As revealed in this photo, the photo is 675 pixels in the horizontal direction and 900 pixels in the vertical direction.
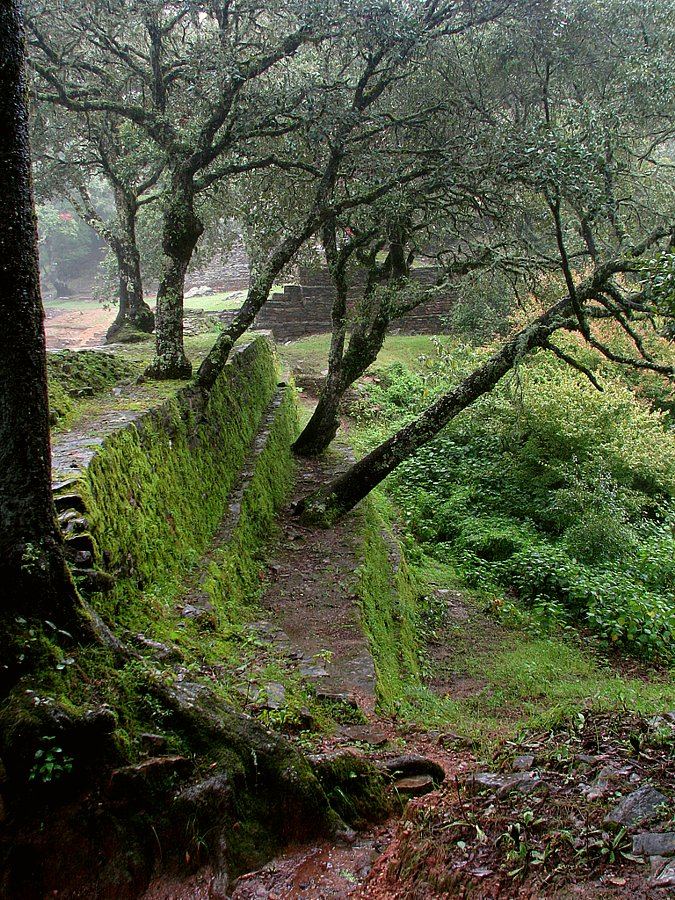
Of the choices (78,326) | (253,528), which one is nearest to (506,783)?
(253,528)

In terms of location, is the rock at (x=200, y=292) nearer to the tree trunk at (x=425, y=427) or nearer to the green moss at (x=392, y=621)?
the green moss at (x=392, y=621)

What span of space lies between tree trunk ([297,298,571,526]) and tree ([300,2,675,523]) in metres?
0.01

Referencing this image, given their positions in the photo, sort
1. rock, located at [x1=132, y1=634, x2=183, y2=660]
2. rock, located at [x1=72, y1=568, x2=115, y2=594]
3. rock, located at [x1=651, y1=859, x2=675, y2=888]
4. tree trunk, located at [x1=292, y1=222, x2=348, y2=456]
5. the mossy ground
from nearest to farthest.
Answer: rock, located at [x1=651, y1=859, x2=675, y2=888], rock, located at [x1=72, y1=568, x2=115, y2=594], rock, located at [x1=132, y1=634, x2=183, y2=660], the mossy ground, tree trunk, located at [x1=292, y1=222, x2=348, y2=456]

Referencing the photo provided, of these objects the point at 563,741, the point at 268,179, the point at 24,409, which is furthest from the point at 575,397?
the point at 24,409

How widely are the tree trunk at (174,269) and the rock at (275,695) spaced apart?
15.4 feet

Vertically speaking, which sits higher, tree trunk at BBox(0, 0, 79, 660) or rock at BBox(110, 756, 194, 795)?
tree trunk at BBox(0, 0, 79, 660)

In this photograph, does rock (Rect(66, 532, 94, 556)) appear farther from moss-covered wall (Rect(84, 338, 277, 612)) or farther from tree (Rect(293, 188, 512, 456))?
tree (Rect(293, 188, 512, 456))

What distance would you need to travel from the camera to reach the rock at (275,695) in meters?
4.00

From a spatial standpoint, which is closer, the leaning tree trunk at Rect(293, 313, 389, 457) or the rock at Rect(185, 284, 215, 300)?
the leaning tree trunk at Rect(293, 313, 389, 457)

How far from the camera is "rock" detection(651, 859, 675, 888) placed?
2266 millimetres

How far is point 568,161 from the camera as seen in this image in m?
6.81

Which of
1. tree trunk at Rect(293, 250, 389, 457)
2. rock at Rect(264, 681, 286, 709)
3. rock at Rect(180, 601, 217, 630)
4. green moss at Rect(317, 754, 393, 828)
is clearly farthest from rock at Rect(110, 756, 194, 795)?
tree trunk at Rect(293, 250, 389, 457)

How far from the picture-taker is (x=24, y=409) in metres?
2.82

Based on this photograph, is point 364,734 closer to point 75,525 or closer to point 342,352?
point 75,525
